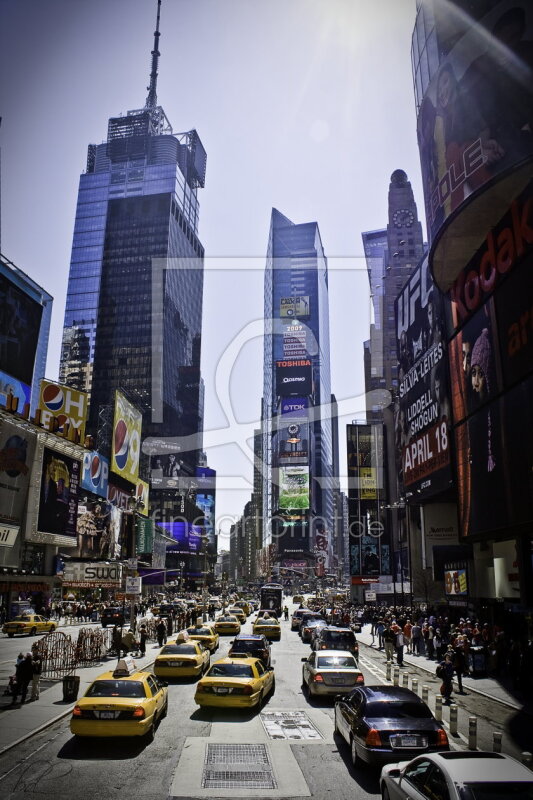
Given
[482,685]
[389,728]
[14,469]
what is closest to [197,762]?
[389,728]

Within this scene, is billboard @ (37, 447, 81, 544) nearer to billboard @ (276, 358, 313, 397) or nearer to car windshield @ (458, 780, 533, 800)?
car windshield @ (458, 780, 533, 800)

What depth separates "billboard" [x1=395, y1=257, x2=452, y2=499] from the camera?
32625mm

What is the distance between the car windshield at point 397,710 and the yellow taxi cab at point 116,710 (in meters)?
4.06

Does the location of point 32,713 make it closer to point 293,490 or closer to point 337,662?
point 337,662

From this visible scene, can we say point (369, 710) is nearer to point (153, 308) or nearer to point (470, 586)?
point (470, 586)

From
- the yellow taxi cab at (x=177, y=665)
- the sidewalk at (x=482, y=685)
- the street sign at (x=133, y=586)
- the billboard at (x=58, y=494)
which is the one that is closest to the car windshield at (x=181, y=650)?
the yellow taxi cab at (x=177, y=665)

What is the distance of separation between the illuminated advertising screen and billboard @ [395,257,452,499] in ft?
17.2

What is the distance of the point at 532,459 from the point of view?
63.1 ft

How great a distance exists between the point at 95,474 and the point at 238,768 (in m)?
62.2

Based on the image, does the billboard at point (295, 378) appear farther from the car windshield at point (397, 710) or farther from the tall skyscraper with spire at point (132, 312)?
the car windshield at point (397, 710)

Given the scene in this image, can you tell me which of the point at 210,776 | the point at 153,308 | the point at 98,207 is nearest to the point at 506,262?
the point at 210,776

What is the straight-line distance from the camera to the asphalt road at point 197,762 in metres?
8.71

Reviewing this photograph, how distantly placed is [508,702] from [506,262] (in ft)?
49.2

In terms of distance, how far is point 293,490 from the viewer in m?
172
